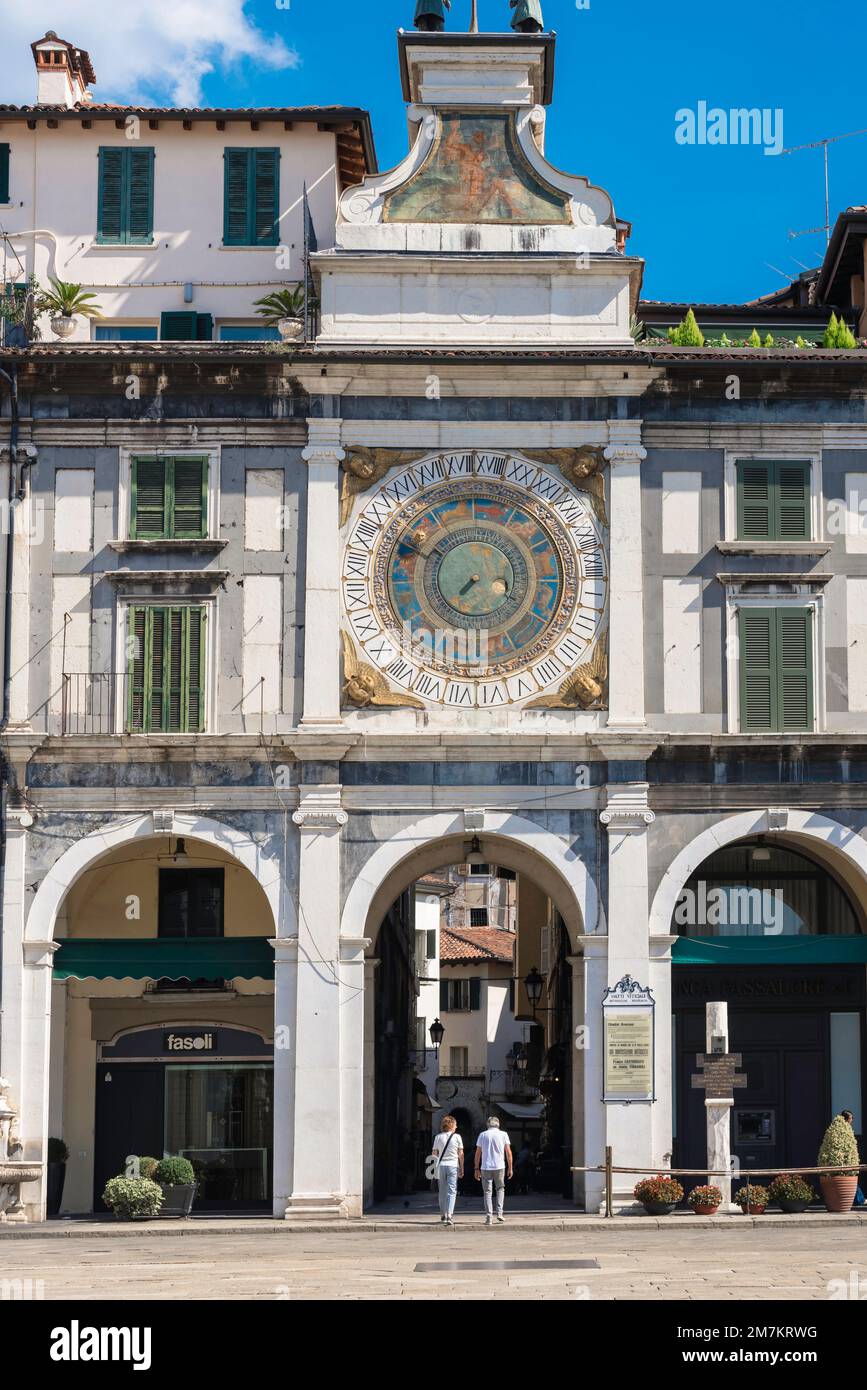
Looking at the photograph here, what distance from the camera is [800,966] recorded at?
42500 millimetres

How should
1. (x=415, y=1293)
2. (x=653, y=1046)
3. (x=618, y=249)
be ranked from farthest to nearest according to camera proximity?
(x=618, y=249)
(x=653, y=1046)
(x=415, y=1293)

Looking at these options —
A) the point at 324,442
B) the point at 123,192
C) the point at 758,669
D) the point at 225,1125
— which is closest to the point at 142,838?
the point at 225,1125

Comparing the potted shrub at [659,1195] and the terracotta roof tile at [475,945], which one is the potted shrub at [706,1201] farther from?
the terracotta roof tile at [475,945]

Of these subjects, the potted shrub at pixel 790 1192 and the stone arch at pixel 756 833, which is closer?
the potted shrub at pixel 790 1192

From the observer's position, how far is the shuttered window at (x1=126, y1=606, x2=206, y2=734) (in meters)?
40.4

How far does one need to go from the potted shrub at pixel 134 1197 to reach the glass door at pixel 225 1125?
158 inches

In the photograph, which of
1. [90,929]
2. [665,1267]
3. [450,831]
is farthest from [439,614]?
[665,1267]

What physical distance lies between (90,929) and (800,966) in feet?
44.8

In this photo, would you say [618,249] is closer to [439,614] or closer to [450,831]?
[439,614]

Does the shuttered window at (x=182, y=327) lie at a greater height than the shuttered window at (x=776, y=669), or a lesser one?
greater

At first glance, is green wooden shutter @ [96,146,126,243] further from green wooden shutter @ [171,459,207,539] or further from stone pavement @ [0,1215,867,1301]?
stone pavement @ [0,1215,867,1301]

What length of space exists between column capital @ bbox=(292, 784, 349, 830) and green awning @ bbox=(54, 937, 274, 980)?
247cm

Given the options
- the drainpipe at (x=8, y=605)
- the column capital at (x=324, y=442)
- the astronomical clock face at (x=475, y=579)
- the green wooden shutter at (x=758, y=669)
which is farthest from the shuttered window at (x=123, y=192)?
the green wooden shutter at (x=758, y=669)

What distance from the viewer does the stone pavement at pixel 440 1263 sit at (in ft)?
82.7
